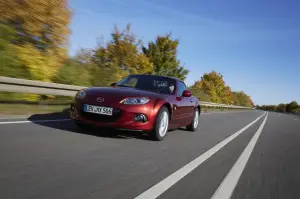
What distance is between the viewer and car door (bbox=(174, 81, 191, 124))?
707 centimetres

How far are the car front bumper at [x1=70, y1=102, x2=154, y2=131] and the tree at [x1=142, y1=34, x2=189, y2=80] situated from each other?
32083mm

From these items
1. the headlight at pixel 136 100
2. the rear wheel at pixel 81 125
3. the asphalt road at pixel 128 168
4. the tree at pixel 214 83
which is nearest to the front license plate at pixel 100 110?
the headlight at pixel 136 100

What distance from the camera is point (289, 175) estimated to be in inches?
169

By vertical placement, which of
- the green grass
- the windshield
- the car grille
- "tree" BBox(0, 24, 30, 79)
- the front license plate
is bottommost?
the green grass

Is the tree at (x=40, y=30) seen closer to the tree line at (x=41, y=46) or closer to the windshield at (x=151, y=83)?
the tree line at (x=41, y=46)

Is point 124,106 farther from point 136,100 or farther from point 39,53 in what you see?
point 39,53

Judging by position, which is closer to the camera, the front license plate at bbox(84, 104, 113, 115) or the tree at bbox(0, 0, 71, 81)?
the front license plate at bbox(84, 104, 113, 115)

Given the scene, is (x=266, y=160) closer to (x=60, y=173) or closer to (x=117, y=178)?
(x=117, y=178)

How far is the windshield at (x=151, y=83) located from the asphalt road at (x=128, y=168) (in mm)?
1220

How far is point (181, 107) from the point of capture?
7328 mm

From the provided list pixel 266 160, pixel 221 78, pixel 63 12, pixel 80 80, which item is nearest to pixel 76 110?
pixel 266 160

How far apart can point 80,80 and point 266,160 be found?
9.24 meters

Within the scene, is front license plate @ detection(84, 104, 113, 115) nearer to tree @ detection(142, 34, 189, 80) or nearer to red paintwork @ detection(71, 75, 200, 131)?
red paintwork @ detection(71, 75, 200, 131)

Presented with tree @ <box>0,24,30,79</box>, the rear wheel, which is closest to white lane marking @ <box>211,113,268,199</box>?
the rear wheel
